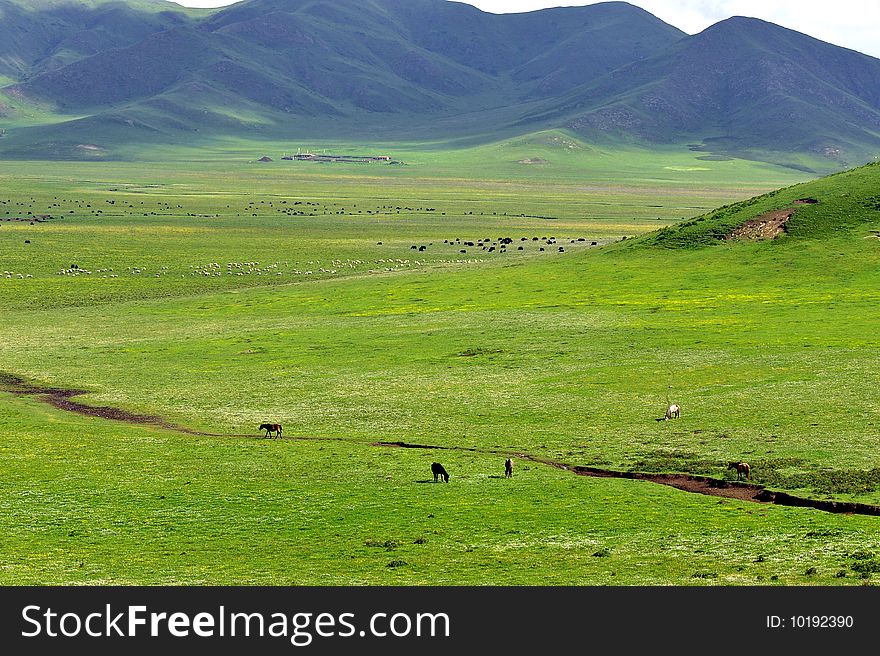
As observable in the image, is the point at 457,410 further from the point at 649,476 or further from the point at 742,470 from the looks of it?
the point at 742,470

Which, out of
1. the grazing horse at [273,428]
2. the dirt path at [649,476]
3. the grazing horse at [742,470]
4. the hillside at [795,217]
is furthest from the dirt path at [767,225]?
the grazing horse at [742,470]

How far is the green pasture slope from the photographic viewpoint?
110 feet

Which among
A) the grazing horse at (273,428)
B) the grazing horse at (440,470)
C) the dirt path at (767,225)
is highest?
the dirt path at (767,225)

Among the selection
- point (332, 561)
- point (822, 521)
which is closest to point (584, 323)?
point (822, 521)

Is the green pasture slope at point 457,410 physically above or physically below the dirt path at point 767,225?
below

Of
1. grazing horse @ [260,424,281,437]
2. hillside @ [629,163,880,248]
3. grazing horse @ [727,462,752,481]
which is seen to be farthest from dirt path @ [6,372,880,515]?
hillside @ [629,163,880,248]

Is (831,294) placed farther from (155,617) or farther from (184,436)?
(155,617)

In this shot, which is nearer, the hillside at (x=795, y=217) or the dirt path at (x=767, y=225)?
the hillside at (x=795, y=217)

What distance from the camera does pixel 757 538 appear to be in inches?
1359

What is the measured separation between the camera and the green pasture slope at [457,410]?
110ft

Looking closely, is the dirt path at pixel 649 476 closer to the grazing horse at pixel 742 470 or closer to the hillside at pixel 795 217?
the grazing horse at pixel 742 470

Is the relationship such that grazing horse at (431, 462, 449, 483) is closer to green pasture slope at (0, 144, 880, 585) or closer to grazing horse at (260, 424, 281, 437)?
green pasture slope at (0, 144, 880, 585)

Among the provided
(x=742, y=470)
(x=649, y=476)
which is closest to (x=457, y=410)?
(x=649, y=476)

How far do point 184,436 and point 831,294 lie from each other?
60431 millimetres
